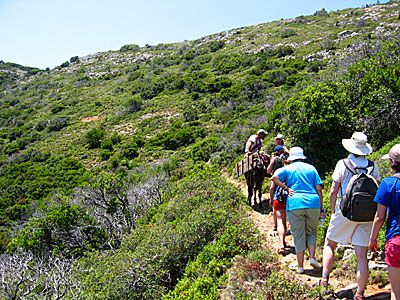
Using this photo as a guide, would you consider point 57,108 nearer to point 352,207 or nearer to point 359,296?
point 352,207

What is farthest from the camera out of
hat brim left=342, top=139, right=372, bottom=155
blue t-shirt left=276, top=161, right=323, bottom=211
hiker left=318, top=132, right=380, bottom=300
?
blue t-shirt left=276, top=161, right=323, bottom=211

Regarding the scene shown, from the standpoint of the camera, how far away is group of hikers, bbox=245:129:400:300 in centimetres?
259

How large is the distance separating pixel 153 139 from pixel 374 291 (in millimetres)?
23748

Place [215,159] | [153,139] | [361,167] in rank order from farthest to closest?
[153,139]
[215,159]
[361,167]

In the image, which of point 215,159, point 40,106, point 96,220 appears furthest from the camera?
point 40,106

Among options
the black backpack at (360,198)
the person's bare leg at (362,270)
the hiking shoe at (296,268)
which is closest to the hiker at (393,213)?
the black backpack at (360,198)

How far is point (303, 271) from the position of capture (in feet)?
12.6

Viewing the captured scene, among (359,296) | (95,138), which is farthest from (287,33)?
(359,296)

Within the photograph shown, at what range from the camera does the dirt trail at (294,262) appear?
10.4 ft

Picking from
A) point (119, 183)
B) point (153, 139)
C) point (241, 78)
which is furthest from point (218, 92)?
point (119, 183)

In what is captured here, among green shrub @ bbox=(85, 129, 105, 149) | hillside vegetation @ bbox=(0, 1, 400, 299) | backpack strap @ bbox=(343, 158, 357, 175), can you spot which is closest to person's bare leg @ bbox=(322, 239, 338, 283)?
hillside vegetation @ bbox=(0, 1, 400, 299)

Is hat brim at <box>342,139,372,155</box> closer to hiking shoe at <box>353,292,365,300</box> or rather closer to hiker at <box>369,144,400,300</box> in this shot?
hiker at <box>369,144,400,300</box>

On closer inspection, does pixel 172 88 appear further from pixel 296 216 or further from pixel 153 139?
pixel 296 216

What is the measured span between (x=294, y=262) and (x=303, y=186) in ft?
4.55
